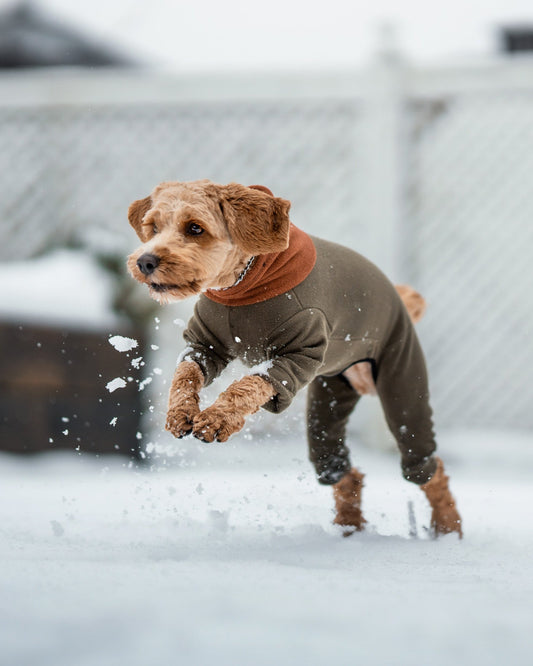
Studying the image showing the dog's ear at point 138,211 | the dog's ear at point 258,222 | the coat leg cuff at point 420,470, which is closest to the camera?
the dog's ear at point 258,222

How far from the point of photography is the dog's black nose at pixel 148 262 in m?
1.57

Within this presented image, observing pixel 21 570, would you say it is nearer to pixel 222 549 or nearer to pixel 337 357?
pixel 222 549

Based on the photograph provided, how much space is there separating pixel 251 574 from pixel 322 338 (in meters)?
0.52

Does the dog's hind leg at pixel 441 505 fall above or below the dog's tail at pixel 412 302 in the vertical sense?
below

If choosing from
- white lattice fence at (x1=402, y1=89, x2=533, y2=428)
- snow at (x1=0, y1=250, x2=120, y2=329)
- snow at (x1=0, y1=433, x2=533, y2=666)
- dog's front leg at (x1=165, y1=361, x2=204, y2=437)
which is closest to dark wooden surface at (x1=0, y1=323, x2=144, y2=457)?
snow at (x1=0, y1=250, x2=120, y2=329)

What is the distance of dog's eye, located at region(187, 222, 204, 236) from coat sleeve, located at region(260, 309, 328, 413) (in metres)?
0.27

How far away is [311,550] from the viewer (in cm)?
200

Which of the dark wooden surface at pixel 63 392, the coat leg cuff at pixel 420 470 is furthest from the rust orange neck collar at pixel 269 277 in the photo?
the dark wooden surface at pixel 63 392

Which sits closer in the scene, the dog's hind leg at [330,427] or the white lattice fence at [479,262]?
the dog's hind leg at [330,427]

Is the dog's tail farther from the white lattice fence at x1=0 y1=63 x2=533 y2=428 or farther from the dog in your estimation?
the white lattice fence at x1=0 y1=63 x2=533 y2=428

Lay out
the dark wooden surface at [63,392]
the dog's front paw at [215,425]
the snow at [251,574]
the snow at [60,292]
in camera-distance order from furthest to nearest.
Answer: the snow at [60,292] < the dark wooden surface at [63,392] < the dog's front paw at [215,425] < the snow at [251,574]

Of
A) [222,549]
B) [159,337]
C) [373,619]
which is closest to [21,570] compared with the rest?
[222,549]

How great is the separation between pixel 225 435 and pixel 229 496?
1.07m

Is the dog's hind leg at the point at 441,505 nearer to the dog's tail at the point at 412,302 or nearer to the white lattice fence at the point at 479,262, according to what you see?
the dog's tail at the point at 412,302
